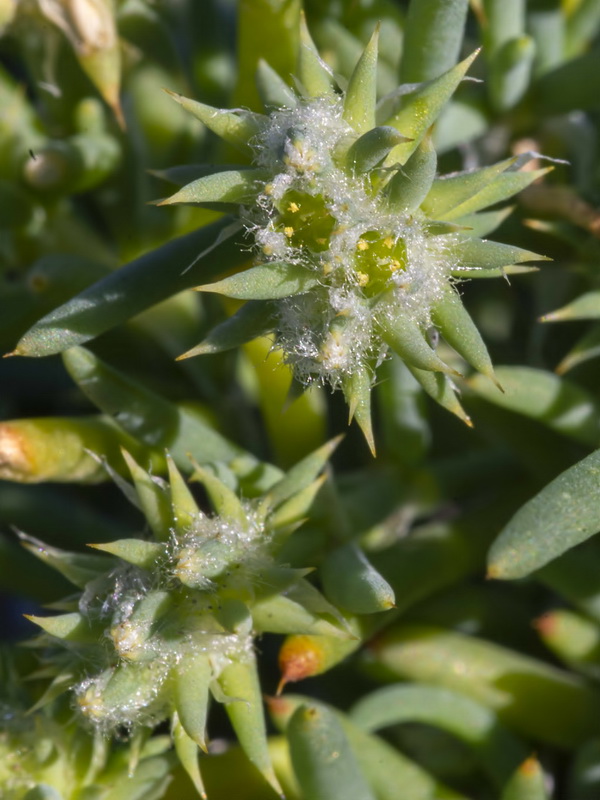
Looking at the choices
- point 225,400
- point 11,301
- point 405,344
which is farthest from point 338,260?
point 225,400

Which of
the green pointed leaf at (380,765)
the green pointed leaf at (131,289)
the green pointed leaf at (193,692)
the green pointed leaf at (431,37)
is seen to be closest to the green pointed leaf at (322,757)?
the green pointed leaf at (380,765)

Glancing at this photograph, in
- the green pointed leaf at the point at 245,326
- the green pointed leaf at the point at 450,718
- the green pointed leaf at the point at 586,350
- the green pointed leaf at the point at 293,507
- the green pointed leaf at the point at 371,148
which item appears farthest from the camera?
the green pointed leaf at the point at 450,718

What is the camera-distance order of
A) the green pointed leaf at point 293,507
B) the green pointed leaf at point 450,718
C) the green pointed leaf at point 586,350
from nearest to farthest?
the green pointed leaf at point 293,507
the green pointed leaf at point 586,350
the green pointed leaf at point 450,718

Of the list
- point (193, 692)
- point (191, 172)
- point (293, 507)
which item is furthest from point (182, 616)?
point (191, 172)

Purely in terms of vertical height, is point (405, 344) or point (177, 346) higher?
point (405, 344)

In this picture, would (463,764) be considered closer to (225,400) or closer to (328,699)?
(328,699)

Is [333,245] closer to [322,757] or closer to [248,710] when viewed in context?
[248,710]

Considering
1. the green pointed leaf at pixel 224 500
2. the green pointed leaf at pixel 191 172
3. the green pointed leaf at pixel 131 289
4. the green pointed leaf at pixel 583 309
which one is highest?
the green pointed leaf at pixel 191 172

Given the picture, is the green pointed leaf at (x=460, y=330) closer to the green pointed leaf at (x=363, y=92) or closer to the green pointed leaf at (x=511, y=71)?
the green pointed leaf at (x=363, y=92)

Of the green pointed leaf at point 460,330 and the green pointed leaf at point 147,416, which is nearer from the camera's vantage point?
the green pointed leaf at point 460,330
